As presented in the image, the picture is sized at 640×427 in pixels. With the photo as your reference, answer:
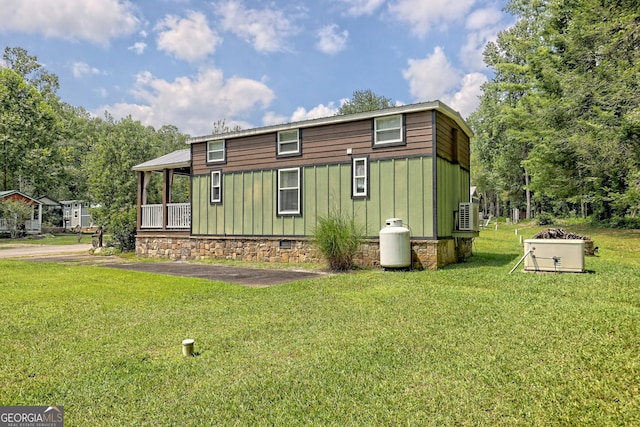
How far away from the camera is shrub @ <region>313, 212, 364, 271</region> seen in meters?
9.35

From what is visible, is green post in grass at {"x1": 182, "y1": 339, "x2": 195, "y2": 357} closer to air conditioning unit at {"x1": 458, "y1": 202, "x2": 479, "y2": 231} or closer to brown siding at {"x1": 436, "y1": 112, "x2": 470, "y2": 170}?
brown siding at {"x1": 436, "y1": 112, "x2": 470, "y2": 170}

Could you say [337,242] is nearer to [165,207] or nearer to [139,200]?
[165,207]

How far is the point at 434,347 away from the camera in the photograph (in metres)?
3.78

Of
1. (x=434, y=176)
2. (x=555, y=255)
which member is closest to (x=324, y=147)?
(x=434, y=176)

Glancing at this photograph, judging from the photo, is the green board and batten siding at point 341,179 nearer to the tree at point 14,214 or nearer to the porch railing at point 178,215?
the porch railing at point 178,215

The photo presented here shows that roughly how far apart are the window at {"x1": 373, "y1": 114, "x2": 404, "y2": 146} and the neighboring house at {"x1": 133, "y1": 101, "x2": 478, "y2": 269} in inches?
1.0

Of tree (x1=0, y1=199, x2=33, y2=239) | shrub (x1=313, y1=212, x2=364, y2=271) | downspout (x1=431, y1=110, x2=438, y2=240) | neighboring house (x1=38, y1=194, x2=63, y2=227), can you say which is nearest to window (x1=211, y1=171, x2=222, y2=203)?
shrub (x1=313, y1=212, x2=364, y2=271)

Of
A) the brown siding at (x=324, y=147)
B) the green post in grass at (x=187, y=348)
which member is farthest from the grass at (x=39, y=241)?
the green post in grass at (x=187, y=348)

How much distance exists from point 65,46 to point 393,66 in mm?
13976

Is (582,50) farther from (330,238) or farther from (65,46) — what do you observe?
(65,46)

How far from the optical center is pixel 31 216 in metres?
30.5

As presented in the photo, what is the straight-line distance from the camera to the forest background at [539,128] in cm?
1639

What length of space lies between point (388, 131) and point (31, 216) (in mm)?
31621

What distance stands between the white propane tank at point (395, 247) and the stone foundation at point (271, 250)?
51 centimetres
